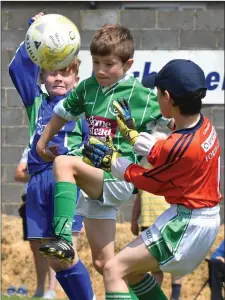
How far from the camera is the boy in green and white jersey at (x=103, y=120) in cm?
660

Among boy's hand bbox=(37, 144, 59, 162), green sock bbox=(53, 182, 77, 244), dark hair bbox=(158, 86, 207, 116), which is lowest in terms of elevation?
green sock bbox=(53, 182, 77, 244)

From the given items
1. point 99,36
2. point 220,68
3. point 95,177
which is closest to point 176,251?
point 95,177

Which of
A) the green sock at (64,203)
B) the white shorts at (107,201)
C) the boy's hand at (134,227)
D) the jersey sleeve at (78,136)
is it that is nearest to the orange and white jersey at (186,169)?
the green sock at (64,203)

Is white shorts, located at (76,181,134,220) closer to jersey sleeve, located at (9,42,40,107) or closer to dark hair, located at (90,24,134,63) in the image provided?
dark hair, located at (90,24,134,63)

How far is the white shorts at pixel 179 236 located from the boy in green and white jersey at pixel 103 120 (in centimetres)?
72

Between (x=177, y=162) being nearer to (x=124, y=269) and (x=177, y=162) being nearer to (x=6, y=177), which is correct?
(x=124, y=269)

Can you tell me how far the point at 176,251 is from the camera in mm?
5992

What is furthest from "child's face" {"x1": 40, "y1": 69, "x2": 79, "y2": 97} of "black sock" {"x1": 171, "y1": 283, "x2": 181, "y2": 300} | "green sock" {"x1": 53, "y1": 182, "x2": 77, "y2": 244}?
"black sock" {"x1": 171, "y1": 283, "x2": 181, "y2": 300}

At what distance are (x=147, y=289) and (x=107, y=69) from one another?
145cm

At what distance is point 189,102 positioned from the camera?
606 centimetres

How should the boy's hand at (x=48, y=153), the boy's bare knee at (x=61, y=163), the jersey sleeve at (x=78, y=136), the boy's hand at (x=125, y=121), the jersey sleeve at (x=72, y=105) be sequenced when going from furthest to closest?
the jersey sleeve at (x=78, y=136) → the boy's hand at (x=48, y=153) → the jersey sleeve at (x=72, y=105) → the boy's bare knee at (x=61, y=163) → the boy's hand at (x=125, y=121)

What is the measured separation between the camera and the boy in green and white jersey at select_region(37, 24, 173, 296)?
6598mm

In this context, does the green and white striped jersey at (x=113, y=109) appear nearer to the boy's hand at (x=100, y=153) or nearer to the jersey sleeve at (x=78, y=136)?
the boy's hand at (x=100, y=153)

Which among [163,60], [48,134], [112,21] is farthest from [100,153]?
[112,21]
